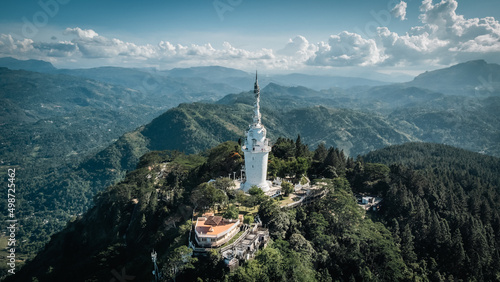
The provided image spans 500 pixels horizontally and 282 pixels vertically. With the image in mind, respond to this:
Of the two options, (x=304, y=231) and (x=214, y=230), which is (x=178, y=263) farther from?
(x=304, y=231)

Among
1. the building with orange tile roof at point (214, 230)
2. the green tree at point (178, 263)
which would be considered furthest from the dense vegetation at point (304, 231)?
the building with orange tile roof at point (214, 230)

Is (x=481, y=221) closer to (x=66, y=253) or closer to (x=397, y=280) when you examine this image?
(x=397, y=280)

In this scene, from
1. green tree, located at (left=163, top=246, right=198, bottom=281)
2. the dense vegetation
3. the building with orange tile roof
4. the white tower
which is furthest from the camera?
the white tower

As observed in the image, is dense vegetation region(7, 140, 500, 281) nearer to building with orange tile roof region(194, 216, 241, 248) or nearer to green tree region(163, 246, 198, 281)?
green tree region(163, 246, 198, 281)

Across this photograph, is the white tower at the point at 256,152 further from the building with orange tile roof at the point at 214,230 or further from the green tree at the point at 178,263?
the green tree at the point at 178,263

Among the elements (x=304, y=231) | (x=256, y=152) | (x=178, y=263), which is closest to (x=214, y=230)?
(x=178, y=263)

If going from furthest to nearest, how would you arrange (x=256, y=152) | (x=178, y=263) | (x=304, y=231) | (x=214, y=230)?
(x=256, y=152) < (x=304, y=231) < (x=214, y=230) < (x=178, y=263)

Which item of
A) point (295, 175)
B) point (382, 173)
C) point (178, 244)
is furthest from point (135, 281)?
point (382, 173)

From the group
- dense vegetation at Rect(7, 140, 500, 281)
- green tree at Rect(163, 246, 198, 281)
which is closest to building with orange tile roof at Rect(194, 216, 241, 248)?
dense vegetation at Rect(7, 140, 500, 281)
